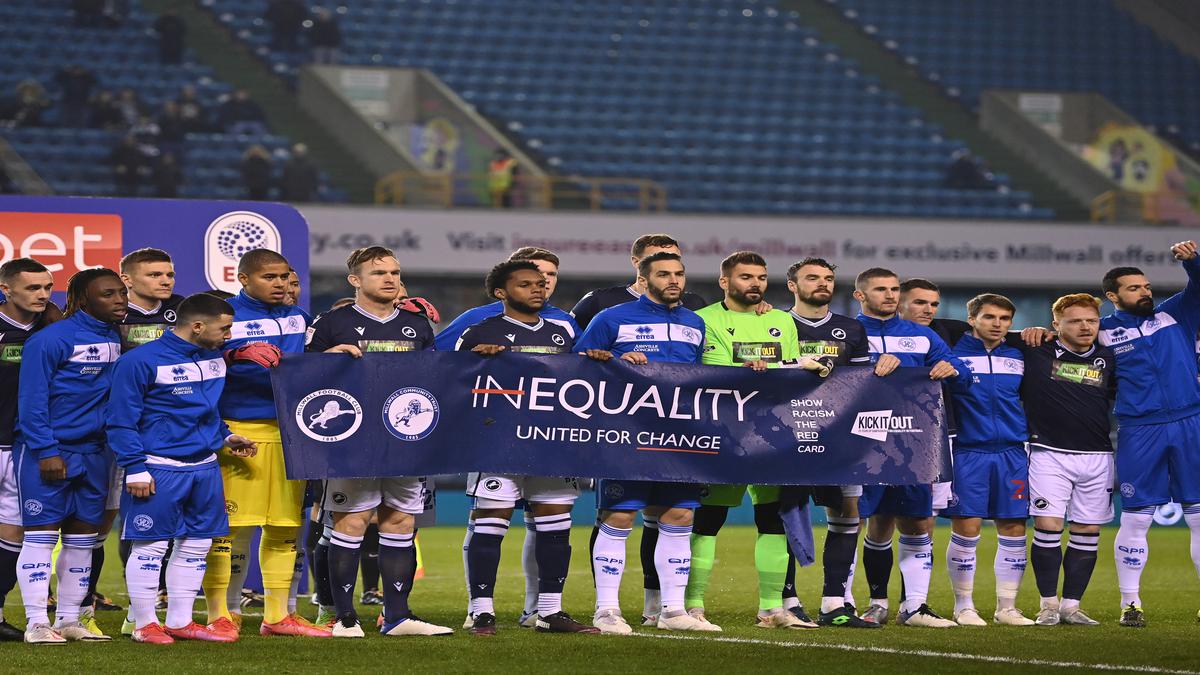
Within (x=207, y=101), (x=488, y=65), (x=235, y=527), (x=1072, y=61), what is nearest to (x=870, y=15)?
(x=1072, y=61)

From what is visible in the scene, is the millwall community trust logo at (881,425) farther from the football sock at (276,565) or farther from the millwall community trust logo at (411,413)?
the football sock at (276,565)

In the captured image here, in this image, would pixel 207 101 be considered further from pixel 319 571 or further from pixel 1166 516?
pixel 319 571

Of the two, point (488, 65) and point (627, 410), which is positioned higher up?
point (488, 65)

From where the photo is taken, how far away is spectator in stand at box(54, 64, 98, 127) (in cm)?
2159

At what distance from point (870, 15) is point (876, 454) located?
22526 millimetres

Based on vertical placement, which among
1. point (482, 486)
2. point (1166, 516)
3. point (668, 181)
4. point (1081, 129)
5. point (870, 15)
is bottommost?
point (1166, 516)

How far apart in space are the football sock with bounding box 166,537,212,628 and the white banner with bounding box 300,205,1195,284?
12403 mm

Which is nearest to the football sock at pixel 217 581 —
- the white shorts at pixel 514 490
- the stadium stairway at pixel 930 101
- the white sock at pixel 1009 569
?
the white shorts at pixel 514 490

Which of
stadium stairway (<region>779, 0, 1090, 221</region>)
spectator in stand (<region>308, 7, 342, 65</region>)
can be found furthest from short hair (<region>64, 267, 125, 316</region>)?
stadium stairway (<region>779, 0, 1090, 221</region>)

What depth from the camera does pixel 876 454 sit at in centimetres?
790

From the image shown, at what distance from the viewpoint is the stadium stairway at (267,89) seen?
22.9m

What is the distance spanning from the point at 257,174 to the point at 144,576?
566 inches

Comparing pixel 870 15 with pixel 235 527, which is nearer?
pixel 235 527

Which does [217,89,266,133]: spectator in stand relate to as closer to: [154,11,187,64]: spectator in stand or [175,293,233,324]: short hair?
[154,11,187,64]: spectator in stand
